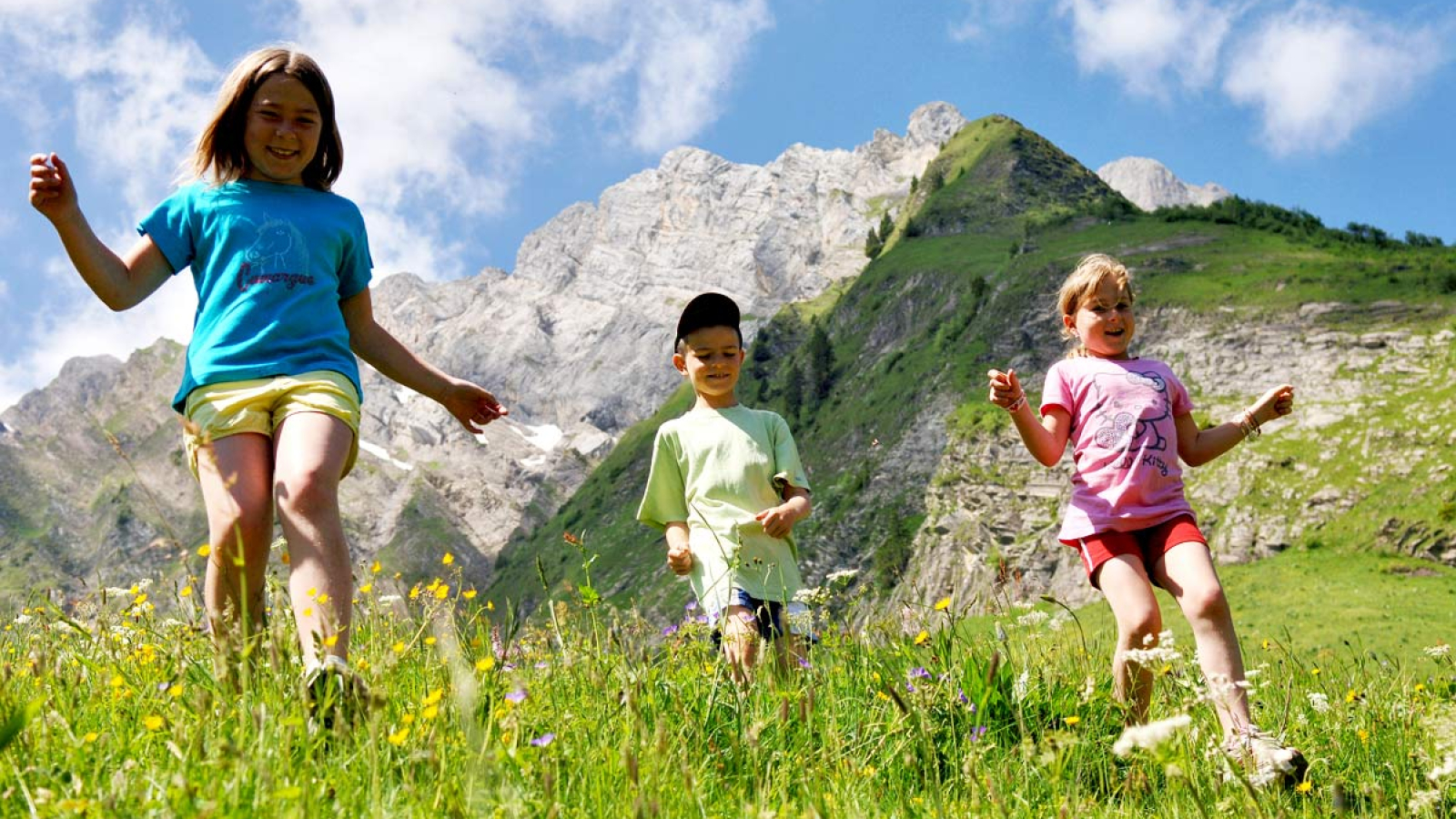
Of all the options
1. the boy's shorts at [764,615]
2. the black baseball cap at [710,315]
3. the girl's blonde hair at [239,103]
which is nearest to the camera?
the boy's shorts at [764,615]

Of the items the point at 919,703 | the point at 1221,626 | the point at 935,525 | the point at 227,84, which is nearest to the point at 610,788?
the point at 919,703

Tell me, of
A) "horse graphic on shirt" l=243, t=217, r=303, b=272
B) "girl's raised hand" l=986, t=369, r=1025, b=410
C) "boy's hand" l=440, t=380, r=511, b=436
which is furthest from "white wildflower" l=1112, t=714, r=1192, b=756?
"horse graphic on shirt" l=243, t=217, r=303, b=272

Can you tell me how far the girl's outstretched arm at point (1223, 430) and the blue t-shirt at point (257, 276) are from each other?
13.8 feet

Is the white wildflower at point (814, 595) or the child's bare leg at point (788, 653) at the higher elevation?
the white wildflower at point (814, 595)

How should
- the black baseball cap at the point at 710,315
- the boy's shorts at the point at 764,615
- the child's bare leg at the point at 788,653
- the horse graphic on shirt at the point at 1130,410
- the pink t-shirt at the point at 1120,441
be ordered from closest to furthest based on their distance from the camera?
1. the child's bare leg at the point at 788,653
2. the boy's shorts at the point at 764,615
3. the pink t-shirt at the point at 1120,441
4. the horse graphic on shirt at the point at 1130,410
5. the black baseball cap at the point at 710,315

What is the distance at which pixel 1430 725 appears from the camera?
3777 millimetres

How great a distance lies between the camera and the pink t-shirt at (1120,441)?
5109 millimetres

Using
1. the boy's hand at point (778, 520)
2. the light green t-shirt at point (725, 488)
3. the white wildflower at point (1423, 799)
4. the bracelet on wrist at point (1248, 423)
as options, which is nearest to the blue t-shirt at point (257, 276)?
the light green t-shirt at point (725, 488)

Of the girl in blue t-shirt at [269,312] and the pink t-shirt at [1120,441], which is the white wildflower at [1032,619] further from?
the girl in blue t-shirt at [269,312]

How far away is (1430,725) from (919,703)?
222 cm

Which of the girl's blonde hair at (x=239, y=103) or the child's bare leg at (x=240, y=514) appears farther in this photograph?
the girl's blonde hair at (x=239, y=103)

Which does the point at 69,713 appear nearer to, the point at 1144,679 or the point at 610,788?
the point at 610,788

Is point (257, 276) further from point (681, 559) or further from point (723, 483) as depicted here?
point (723, 483)

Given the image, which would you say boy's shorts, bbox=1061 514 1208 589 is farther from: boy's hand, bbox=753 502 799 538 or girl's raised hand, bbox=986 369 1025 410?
boy's hand, bbox=753 502 799 538
